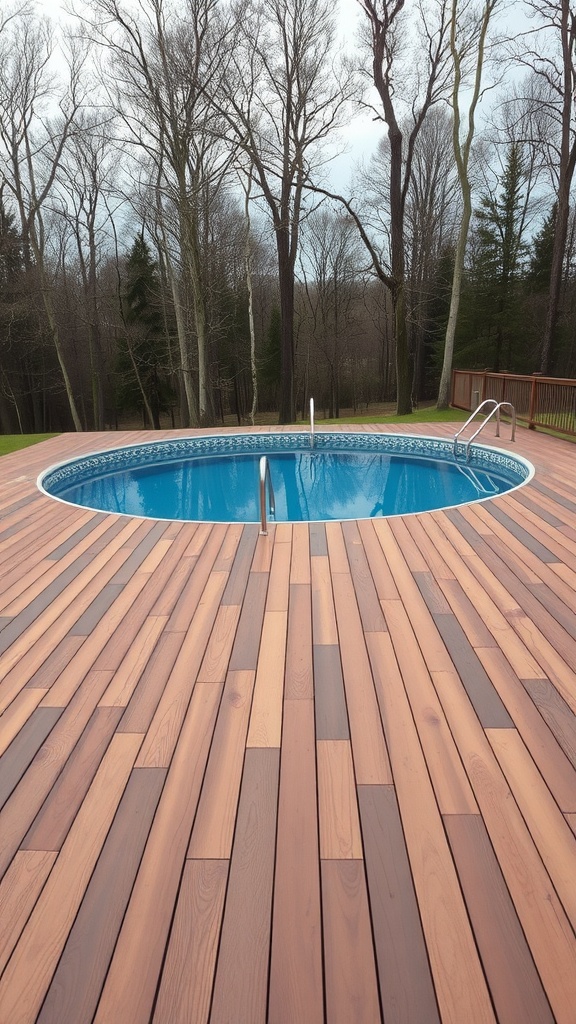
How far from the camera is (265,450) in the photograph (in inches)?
360

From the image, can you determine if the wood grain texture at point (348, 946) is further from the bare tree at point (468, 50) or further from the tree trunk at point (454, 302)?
the bare tree at point (468, 50)

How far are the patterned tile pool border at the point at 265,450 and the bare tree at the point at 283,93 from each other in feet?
15.9

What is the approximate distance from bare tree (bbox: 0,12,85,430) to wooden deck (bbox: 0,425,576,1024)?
14.0 m

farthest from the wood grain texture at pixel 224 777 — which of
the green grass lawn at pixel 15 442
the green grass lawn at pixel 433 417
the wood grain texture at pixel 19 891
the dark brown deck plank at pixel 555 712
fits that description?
the green grass lawn at pixel 433 417

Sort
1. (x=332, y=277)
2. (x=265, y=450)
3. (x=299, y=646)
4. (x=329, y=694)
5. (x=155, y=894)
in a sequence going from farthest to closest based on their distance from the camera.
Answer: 1. (x=332, y=277)
2. (x=265, y=450)
3. (x=299, y=646)
4. (x=329, y=694)
5. (x=155, y=894)

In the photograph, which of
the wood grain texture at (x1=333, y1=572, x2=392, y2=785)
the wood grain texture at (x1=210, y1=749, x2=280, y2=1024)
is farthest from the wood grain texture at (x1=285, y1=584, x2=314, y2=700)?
the wood grain texture at (x1=210, y1=749, x2=280, y2=1024)

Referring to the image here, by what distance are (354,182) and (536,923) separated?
19608 mm

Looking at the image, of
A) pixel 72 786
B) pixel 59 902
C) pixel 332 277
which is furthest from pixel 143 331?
pixel 59 902

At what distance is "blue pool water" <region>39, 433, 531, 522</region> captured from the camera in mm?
6375

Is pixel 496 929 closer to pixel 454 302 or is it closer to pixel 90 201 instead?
pixel 454 302

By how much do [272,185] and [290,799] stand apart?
46.1 feet

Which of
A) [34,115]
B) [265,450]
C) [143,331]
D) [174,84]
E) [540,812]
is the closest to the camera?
[540,812]

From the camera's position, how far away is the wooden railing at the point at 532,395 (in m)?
7.22

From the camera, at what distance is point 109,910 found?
1.16 meters
